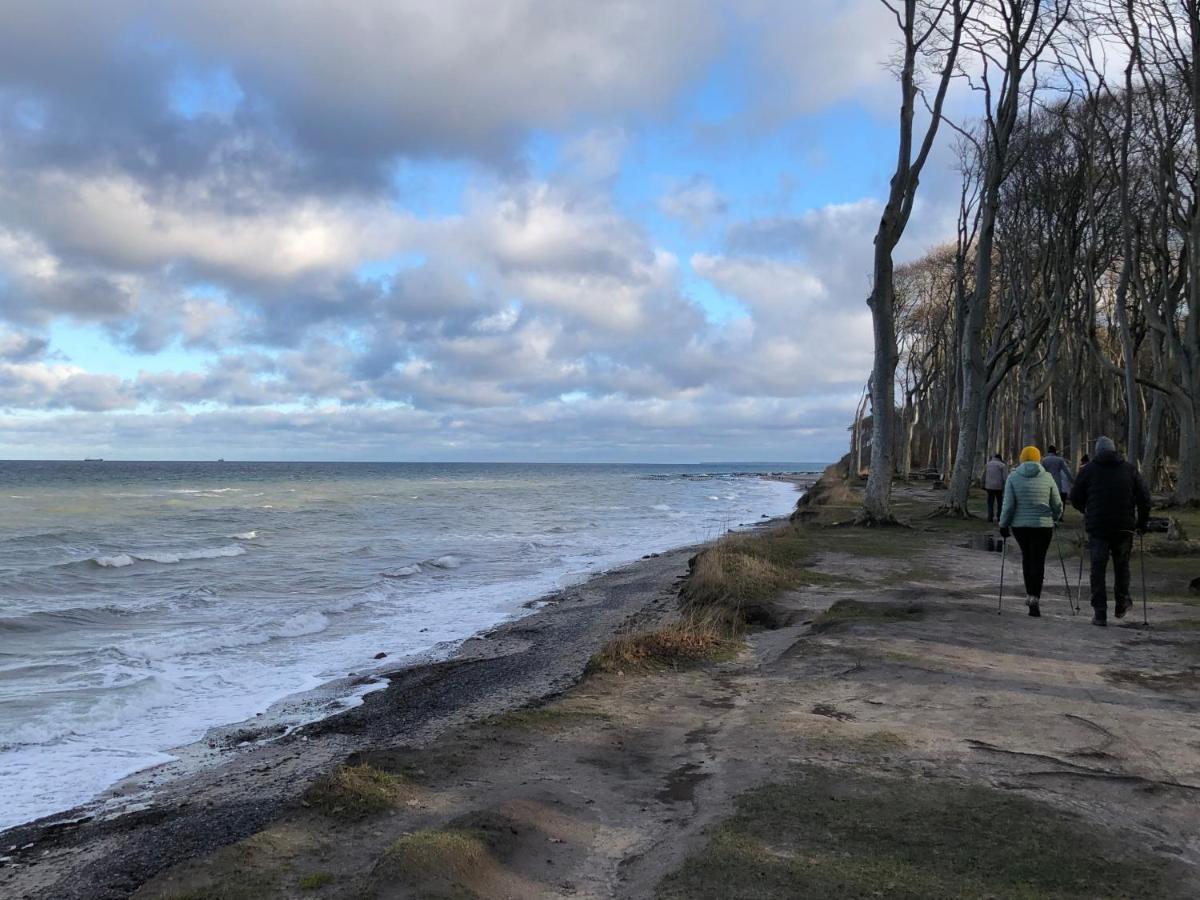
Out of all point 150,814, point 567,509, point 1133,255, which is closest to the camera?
point 150,814

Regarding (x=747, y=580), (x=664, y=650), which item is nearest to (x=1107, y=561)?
(x=747, y=580)

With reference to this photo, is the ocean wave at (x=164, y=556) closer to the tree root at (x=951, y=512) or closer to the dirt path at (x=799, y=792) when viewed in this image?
the dirt path at (x=799, y=792)

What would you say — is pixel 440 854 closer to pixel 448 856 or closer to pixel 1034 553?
pixel 448 856

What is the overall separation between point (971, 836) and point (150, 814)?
16.3ft

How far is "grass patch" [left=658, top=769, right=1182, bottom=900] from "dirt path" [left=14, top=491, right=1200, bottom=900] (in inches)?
0.5

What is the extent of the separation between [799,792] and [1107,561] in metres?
6.61

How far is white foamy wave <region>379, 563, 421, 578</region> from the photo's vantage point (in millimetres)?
19797

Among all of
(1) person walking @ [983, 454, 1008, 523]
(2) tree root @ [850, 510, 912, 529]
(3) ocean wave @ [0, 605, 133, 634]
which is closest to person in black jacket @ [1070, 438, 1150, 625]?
(2) tree root @ [850, 510, 912, 529]

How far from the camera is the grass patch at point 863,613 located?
9.32m

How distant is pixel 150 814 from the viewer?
5.69 m

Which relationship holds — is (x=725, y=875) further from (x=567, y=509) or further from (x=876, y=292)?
(x=567, y=509)

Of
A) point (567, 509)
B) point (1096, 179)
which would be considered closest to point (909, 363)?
point (567, 509)

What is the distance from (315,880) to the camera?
3760 millimetres

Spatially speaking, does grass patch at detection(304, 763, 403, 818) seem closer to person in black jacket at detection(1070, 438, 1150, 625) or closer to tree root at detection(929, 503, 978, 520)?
person in black jacket at detection(1070, 438, 1150, 625)
